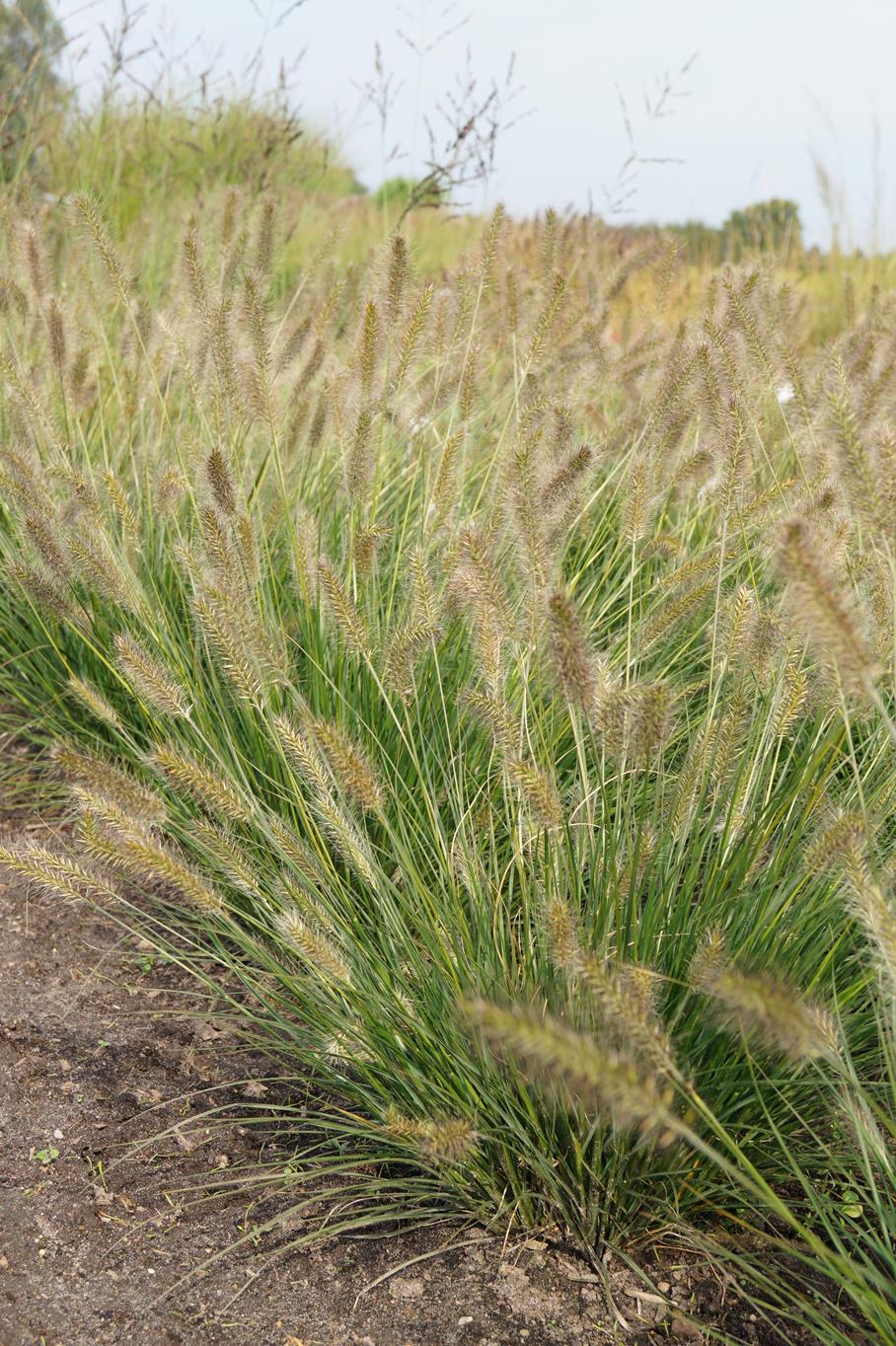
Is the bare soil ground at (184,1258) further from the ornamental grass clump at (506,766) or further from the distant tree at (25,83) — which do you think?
the distant tree at (25,83)

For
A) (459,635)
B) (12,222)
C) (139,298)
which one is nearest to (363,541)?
(459,635)

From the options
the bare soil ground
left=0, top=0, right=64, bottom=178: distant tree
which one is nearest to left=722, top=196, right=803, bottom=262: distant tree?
left=0, top=0, right=64, bottom=178: distant tree

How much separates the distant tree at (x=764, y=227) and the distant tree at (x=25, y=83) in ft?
19.6

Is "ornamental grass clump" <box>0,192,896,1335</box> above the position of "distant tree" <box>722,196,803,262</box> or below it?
below

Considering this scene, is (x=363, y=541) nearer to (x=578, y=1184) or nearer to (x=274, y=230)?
(x=578, y=1184)

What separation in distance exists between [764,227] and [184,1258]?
41.1ft

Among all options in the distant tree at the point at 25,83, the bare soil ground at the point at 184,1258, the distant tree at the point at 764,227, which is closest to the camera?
the bare soil ground at the point at 184,1258

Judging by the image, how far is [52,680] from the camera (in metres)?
3.36

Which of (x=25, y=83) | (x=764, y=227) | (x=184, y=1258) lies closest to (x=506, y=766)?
(x=184, y=1258)

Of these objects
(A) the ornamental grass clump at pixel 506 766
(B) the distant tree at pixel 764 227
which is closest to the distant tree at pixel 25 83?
(A) the ornamental grass clump at pixel 506 766

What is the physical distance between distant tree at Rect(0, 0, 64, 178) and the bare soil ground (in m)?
5.61

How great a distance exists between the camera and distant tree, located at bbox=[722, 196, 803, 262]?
11.9m

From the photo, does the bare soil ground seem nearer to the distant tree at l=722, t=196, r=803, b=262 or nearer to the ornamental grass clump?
the ornamental grass clump

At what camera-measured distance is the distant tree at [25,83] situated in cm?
664
